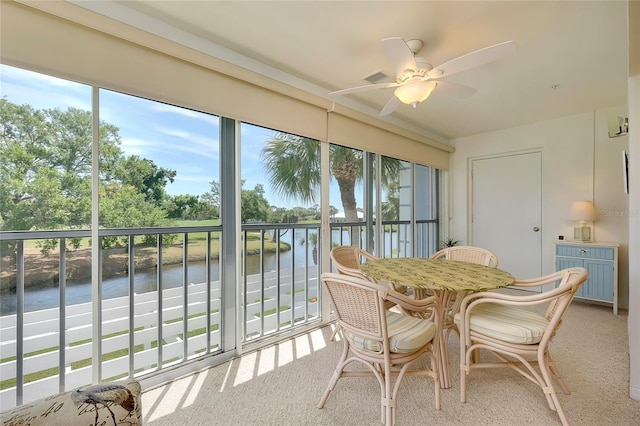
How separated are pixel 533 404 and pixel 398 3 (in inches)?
98.8

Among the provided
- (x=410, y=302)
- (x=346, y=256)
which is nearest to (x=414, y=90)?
(x=410, y=302)

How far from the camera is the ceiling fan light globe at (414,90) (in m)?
1.86

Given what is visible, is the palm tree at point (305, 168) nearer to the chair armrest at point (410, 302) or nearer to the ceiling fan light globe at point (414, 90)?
the ceiling fan light globe at point (414, 90)

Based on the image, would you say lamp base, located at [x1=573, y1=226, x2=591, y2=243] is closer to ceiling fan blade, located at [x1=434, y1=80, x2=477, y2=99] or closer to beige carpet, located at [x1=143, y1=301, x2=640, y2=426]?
beige carpet, located at [x1=143, y1=301, x2=640, y2=426]

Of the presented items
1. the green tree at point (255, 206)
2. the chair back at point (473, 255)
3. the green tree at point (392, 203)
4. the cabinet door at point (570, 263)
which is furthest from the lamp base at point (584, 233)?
the green tree at point (255, 206)

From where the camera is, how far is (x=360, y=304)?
1476mm

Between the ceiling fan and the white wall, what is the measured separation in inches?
106

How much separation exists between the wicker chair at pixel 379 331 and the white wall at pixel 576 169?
329 cm

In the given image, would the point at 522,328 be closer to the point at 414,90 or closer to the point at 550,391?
the point at 550,391

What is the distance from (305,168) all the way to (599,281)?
3.58m

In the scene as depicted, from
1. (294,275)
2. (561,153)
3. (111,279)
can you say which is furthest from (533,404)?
(561,153)

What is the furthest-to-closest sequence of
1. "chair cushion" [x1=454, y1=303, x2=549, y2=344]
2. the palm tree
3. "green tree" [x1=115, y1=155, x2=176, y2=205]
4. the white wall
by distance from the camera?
the white wall, the palm tree, "green tree" [x1=115, y1=155, x2=176, y2=205], "chair cushion" [x1=454, y1=303, x2=549, y2=344]

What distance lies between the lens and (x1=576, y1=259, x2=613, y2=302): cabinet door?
10.5 ft

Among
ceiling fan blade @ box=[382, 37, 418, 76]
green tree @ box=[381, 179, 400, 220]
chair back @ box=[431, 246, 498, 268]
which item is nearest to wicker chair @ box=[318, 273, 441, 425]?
chair back @ box=[431, 246, 498, 268]
